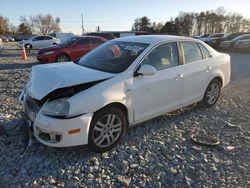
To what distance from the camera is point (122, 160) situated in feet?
12.5

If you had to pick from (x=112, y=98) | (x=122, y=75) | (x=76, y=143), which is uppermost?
(x=122, y=75)

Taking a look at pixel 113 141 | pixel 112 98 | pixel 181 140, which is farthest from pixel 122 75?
pixel 181 140

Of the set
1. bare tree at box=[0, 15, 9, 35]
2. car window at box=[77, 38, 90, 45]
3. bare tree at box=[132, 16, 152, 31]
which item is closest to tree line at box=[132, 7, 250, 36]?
bare tree at box=[132, 16, 152, 31]

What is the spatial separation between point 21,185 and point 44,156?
0.67 metres

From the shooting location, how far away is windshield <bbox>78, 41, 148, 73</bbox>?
4.37 meters

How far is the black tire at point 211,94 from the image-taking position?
5.91m

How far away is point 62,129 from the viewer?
351 centimetres

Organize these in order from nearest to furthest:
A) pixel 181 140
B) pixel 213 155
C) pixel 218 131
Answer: pixel 213 155 < pixel 181 140 < pixel 218 131

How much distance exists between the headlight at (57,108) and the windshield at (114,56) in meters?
1.00

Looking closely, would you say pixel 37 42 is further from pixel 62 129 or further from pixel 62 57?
pixel 62 129

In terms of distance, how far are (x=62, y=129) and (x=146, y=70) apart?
1.54 metres

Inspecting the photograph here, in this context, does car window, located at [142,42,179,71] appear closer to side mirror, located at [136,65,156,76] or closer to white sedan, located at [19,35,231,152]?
white sedan, located at [19,35,231,152]

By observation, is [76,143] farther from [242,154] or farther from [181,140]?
[242,154]

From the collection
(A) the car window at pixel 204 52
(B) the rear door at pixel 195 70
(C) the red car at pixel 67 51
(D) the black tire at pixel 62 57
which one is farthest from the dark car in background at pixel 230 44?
(B) the rear door at pixel 195 70
